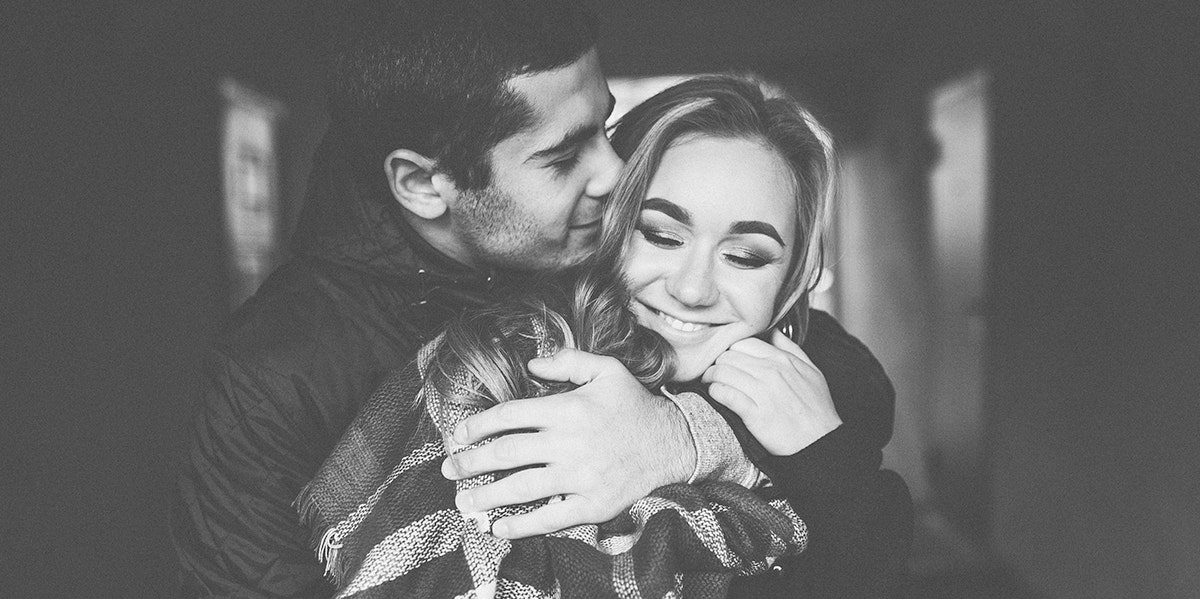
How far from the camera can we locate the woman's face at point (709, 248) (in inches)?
50.9

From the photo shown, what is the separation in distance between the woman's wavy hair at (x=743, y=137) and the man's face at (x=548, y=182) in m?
0.06

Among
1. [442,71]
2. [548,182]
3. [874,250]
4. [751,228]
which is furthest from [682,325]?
[874,250]

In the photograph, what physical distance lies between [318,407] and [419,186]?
0.36m

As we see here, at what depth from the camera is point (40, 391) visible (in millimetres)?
1512

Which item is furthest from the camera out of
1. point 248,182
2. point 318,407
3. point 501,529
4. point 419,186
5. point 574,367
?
point 248,182

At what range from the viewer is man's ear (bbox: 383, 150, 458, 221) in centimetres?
137

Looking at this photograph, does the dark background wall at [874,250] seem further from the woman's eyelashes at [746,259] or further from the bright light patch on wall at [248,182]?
the woman's eyelashes at [746,259]

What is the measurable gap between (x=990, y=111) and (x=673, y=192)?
1.53 meters

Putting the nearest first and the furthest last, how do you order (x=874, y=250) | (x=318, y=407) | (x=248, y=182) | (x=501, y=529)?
1. (x=501, y=529)
2. (x=318, y=407)
3. (x=248, y=182)
4. (x=874, y=250)

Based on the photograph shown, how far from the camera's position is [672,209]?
1.30 m

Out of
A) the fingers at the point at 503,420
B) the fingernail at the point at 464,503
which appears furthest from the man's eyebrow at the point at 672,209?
the fingernail at the point at 464,503

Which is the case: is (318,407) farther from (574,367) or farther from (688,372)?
(688,372)

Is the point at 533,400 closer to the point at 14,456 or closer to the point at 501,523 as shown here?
the point at 501,523

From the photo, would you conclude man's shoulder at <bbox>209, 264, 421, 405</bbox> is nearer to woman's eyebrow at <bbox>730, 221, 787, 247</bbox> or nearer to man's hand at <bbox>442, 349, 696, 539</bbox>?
man's hand at <bbox>442, 349, 696, 539</bbox>
